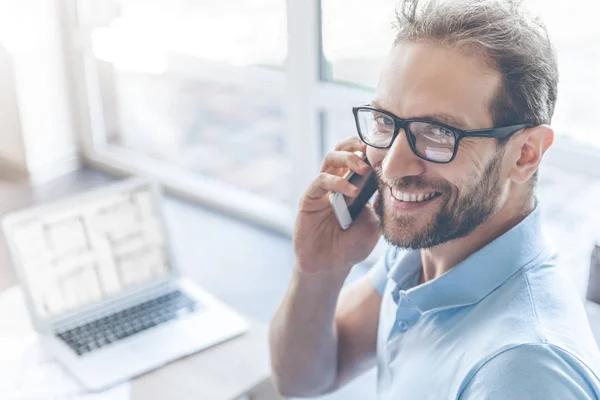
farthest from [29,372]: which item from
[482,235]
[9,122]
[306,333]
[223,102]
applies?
[223,102]

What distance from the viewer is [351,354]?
1.54 metres

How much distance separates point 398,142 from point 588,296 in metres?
0.64

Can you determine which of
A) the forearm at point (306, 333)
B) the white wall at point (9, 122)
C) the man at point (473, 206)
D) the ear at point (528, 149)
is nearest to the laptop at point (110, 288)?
the forearm at point (306, 333)

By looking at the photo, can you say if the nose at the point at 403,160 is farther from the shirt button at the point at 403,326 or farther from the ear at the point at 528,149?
the shirt button at the point at 403,326

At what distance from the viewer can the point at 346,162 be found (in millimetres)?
1381

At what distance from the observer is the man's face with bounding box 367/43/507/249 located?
3.59 ft

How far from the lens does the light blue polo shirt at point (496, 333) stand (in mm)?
982

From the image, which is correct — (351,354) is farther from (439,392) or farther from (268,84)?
(268,84)

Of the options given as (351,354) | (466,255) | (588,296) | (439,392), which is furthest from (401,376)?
(588,296)

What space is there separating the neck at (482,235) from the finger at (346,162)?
199 mm

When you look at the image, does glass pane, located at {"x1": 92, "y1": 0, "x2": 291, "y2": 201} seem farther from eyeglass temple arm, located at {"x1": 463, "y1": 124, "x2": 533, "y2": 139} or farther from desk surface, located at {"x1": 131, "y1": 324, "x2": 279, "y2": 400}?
eyeglass temple arm, located at {"x1": 463, "y1": 124, "x2": 533, "y2": 139}

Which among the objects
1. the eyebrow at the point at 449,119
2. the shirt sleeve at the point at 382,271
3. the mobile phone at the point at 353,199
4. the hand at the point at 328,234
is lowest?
the shirt sleeve at the point at 382,271

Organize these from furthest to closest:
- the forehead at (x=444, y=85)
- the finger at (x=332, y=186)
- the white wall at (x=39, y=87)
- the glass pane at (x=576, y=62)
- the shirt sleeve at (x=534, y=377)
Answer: the white wall at (x=39, y=87) < the glass pane at (x=576, y=62) < the finger at (x=332, y=186) < the forehead at (x=444, y=85) < the shirt sleeve at (x=534, y=377)

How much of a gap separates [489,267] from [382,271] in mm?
376
